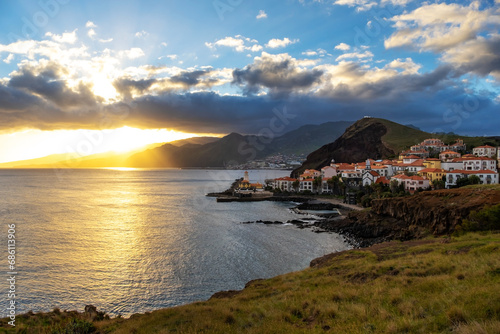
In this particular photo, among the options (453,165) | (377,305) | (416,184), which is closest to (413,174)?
(453,165)

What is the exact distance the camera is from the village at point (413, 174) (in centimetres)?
5684

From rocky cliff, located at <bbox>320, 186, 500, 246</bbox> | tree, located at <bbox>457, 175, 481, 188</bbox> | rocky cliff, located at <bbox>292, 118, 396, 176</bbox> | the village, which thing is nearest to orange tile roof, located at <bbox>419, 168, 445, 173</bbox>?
the village

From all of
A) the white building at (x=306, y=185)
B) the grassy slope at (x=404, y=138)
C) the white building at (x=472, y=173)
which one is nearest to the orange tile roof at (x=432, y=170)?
the white building at (x=472, y=173)

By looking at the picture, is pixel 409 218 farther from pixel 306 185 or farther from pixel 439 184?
pixel 306 185

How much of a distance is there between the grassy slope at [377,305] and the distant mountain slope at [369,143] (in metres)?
108

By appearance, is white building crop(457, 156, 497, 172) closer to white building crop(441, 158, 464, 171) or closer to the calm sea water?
white building crop(441, 158, 464, 171)

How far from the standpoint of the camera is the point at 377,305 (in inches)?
382

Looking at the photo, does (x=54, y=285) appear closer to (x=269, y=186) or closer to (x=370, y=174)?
(x=370, y=174)

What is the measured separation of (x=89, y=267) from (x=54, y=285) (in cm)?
434

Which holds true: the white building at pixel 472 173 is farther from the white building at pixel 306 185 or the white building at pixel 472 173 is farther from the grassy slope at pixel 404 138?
the grassy slope at pixel 404 138

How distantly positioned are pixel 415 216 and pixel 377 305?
102 feet

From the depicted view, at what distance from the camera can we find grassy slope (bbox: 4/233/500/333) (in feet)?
24.9

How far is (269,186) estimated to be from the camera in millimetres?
103250

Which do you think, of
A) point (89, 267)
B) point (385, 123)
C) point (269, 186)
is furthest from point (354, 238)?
point (385, 123)
